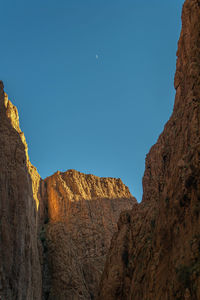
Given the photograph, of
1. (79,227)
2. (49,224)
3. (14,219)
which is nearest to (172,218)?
(14,219)

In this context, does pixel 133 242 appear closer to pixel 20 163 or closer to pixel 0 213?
pixel 0 213

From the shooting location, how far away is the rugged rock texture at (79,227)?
98.6 feet

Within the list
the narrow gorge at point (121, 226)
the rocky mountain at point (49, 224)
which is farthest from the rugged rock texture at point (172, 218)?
the rocky mountain at point (49, 224)

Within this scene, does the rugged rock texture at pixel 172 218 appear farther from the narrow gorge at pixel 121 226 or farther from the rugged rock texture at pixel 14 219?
the rugged rock texture at pixel 14 219

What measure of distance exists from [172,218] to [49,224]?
74.1 ft

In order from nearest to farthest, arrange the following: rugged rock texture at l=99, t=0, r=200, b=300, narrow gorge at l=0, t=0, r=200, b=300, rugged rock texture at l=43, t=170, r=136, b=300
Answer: rugged rock texture at l=99, t=0, r=200, b=300, narrow gorge at l=0, t=0, r=200, b=300, rugged rock texture at l=43, t=170, r=136, b=300

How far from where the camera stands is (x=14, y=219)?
21609 millimetres

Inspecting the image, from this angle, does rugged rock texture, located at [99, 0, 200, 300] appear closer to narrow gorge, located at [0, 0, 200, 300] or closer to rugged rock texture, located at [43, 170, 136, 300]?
narrow gorge, located at [0, 0, 200, 300]

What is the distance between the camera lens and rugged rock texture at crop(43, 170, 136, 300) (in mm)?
30062

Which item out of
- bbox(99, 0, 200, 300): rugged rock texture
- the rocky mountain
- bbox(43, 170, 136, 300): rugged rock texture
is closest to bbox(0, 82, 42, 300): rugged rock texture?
the rocky mountain

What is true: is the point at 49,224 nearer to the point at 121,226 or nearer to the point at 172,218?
the point at 121,226

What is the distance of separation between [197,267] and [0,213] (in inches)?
495

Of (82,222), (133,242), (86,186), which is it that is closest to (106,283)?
(133,242)

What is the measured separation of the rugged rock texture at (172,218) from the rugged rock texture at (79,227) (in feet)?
30.4
